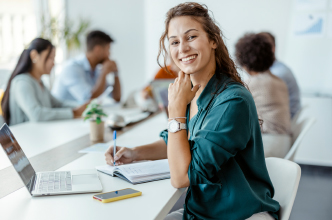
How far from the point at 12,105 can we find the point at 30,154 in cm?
112

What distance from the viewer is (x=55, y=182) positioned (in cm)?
129

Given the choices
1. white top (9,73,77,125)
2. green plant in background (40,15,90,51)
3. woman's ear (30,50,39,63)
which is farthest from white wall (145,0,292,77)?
white top (9,73,77,125)

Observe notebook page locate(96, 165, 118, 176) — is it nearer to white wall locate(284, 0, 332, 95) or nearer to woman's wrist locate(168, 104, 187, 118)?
woman's wrist locate(168, 104, 187, 118)

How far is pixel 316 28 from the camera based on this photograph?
3.84m

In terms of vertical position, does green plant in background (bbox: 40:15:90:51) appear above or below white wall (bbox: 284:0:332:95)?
above

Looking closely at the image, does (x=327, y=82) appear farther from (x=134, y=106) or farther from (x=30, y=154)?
(x=30, y=154)

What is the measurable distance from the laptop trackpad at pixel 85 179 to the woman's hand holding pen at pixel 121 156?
6.2 inches

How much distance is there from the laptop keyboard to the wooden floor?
75.3 inches

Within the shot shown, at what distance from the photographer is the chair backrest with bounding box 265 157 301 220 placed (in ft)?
4.26

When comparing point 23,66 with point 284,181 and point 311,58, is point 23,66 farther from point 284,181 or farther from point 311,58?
point 311,58

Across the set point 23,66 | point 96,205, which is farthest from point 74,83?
point 96,205

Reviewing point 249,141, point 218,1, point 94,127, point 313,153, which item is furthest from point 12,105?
point 313,153

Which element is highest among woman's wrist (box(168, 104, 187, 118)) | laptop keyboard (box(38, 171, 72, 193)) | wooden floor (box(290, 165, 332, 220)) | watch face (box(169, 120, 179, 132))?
woman's wrist (box(168, 104, 187, 118))

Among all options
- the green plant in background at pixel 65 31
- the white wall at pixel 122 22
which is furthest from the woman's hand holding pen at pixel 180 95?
the white wall at pixel 122 22
